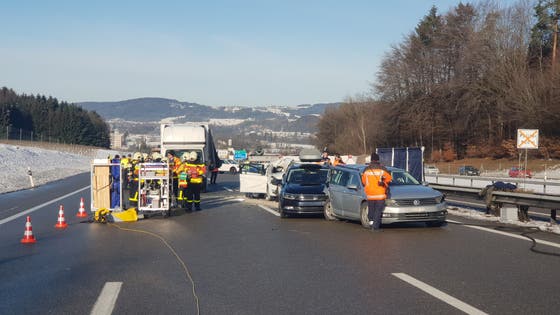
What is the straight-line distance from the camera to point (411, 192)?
50.5ft

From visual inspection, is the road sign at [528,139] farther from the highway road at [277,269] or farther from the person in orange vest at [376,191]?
the person in orange vest at [376,191]

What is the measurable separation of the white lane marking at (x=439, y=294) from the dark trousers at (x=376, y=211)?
5.27 meters

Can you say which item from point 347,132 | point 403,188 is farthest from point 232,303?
point 347,132

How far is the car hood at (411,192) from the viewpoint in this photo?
597 inches

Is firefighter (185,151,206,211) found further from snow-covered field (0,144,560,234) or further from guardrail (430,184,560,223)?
guardrail (430,184,560,223)

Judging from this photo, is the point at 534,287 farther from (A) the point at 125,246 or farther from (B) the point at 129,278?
(A) the point at 125,246

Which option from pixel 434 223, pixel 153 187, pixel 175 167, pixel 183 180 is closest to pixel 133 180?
pixel 153 187

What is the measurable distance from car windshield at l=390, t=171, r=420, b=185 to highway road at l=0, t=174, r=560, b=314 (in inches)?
43.2

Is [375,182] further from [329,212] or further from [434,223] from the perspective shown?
[329,212]

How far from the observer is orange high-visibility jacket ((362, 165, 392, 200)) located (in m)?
14.9

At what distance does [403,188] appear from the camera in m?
15.8

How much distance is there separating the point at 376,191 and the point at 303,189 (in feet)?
13.3

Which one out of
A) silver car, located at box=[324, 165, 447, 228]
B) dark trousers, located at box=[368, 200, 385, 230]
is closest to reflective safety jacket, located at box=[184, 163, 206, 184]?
silver car, located at box=[324, 165, 447, 228]

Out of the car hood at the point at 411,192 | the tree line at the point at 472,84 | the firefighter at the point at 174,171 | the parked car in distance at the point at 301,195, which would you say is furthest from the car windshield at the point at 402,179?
the tree line at the point at 472,84
